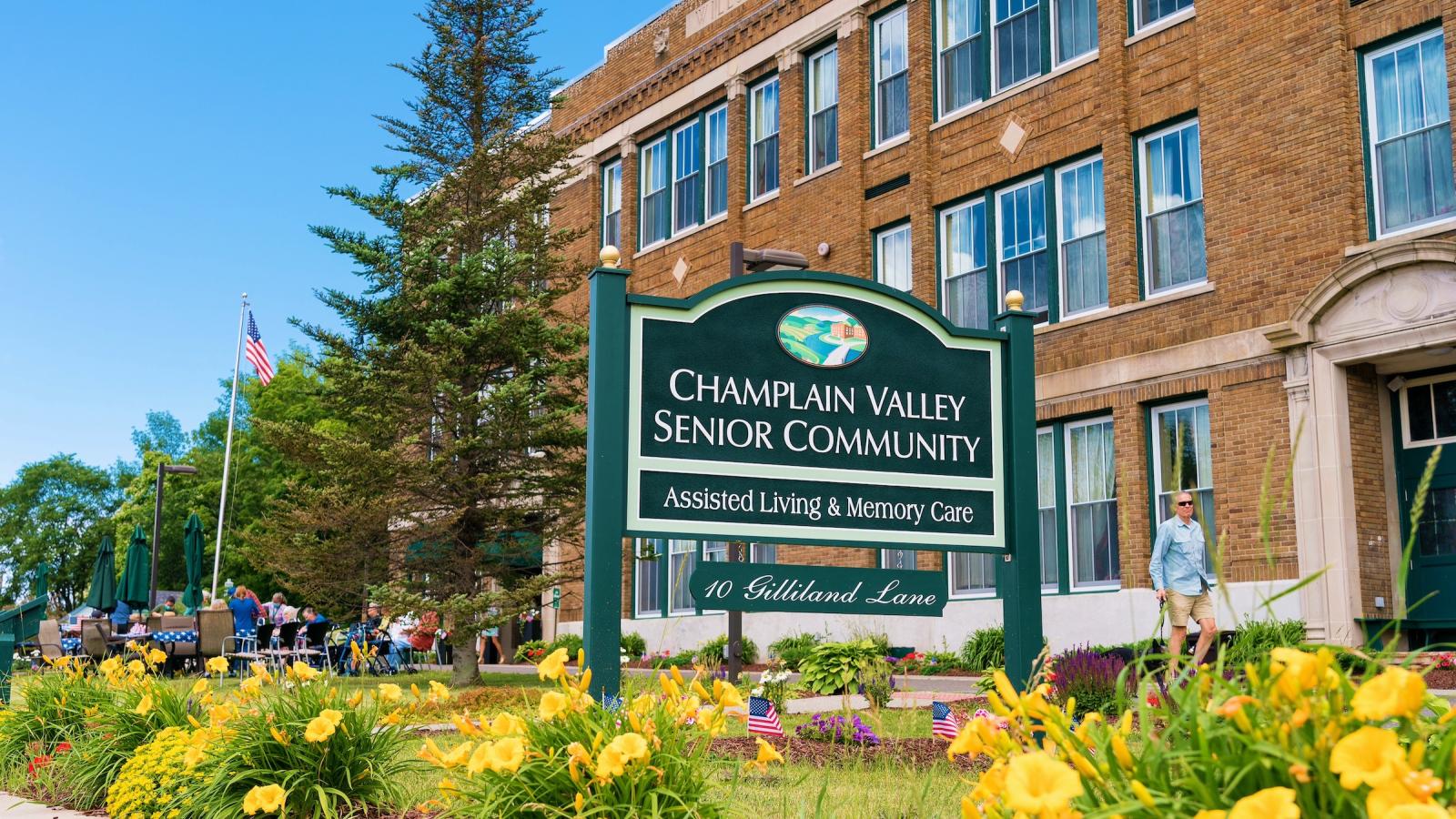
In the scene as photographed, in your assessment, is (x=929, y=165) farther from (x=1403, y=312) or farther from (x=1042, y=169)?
(x=1403, y=312)

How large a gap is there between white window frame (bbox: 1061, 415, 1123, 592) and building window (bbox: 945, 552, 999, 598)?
153 centimetres

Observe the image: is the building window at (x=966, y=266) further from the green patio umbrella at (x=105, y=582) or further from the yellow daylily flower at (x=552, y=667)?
the green patio umbrella at (x=105, y=582)

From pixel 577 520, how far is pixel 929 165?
8077 millimetres

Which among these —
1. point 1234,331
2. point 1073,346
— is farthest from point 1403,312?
point 1073,346

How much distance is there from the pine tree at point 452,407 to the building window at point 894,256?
548 cm

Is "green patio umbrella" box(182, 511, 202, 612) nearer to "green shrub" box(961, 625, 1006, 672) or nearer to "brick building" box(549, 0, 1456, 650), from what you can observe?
"brick building" box(549, 0, 1456, 650)

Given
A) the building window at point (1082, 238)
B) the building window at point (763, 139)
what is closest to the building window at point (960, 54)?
the building window at point (1082, 238)

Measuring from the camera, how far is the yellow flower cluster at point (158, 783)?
619 centimetres

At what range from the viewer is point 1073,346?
1964cm

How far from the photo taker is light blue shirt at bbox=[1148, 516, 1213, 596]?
524 inches

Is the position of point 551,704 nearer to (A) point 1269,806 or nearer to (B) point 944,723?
(A) point 1269,806

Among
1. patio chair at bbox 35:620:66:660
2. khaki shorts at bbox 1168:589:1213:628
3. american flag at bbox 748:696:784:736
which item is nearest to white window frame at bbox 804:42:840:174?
khaki shorts at bbox 1168:589:1213:628

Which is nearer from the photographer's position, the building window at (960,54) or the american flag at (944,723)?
the american flag at (944,723)

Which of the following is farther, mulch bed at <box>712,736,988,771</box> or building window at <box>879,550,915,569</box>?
building window at <box>879,550,915,569</box>
